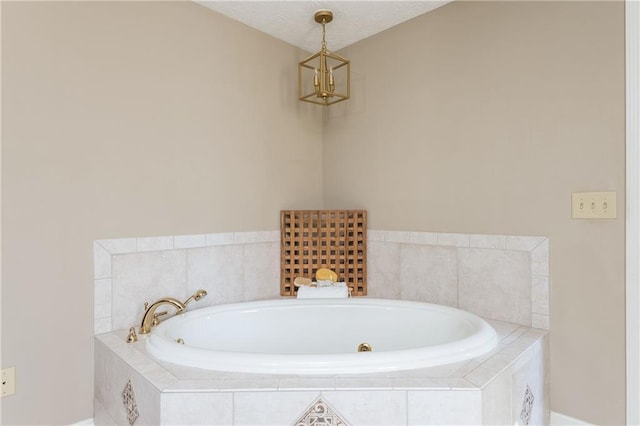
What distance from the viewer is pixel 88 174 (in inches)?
69.9

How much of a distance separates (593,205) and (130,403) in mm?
2043

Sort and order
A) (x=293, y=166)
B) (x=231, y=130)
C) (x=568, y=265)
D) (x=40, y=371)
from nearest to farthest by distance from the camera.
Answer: (x=40, y=371) → (x=568, y=265) → (x=231, y=130) → (x=293, y=166)

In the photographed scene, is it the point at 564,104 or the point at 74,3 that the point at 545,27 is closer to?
the point at 564,104

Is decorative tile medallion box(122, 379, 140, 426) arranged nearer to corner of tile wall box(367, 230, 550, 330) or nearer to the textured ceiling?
corner of tile wall box(367, 230, 550, 330)

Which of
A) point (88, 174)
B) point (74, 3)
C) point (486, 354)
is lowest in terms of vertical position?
point (486, 354)

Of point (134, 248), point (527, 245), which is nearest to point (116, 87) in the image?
point (134, 248)

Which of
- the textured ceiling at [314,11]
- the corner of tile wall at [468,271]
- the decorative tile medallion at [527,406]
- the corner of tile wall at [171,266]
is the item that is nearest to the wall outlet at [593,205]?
the corner of tile wall at [468,271]

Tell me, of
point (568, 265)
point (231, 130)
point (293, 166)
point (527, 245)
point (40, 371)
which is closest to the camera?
point (40, 371)

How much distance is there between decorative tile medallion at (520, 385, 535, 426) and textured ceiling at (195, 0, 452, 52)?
2.04 meters

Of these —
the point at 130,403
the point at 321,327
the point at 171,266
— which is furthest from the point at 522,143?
the point at 130,403

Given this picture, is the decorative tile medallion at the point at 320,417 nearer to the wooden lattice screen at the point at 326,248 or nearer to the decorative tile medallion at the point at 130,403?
the decorative tile medallion at the point at 130,403

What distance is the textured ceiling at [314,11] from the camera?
2.18 metres

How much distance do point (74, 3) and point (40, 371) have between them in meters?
1.65

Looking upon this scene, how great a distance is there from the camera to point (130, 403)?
139 centimetres
